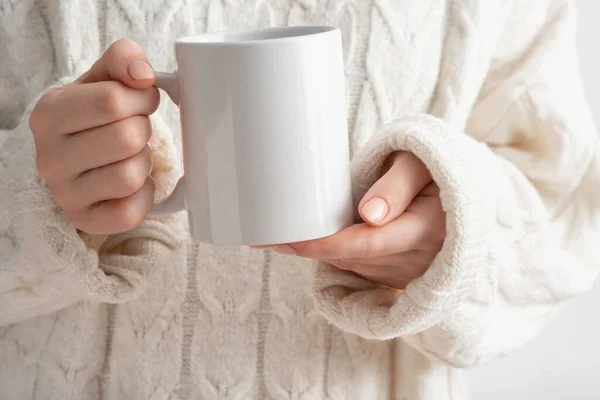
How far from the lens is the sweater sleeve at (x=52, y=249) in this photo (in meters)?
0.68

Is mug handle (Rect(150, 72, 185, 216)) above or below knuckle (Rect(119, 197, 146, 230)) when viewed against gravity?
above

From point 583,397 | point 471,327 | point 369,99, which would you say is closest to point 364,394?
point 471,327

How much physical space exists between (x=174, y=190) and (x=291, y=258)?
261 mm

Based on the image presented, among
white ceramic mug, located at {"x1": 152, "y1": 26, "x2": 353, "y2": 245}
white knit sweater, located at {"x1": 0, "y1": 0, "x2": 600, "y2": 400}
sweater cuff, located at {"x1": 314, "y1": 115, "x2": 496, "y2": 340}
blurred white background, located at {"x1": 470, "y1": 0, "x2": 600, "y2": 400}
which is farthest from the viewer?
blurred white background, located at {"x1": 470, "y1": 0, "x2": 600, "y2": 400}

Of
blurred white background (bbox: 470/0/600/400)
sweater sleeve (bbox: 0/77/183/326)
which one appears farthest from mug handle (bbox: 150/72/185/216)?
blurred white background (bbox: 470/0/600/400)

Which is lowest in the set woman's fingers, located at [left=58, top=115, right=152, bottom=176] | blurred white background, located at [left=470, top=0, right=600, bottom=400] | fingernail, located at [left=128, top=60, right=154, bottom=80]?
blurred white background, located at [left=470, top=0, right=600, bottom=400]

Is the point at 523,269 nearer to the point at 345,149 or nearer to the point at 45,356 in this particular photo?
the point at 345,149

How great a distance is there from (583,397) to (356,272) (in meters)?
0.70

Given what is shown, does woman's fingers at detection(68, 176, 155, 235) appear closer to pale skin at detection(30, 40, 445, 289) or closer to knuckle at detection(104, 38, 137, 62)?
pale skin at detection(30, 40, 445, 289)

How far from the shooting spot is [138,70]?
1.80ft

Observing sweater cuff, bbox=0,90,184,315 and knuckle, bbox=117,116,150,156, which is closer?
knuckle, bbox=117,116,150,156

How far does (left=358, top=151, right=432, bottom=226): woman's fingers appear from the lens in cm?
58

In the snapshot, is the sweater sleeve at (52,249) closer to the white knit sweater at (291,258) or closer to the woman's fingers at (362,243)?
the white knit sweater at (291,258)

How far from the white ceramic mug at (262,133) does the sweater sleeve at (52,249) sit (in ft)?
0.52
